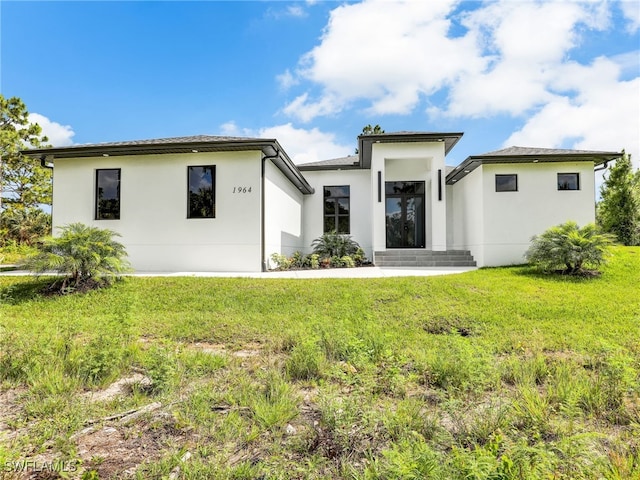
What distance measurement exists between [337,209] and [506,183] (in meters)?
6.68

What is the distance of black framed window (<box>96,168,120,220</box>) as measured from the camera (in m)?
10.5

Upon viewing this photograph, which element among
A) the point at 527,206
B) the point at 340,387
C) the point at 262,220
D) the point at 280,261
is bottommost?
the point at 340,387

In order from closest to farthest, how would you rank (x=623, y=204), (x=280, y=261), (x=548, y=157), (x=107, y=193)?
(x=548, y=157), (x=107, y=193), (x=280, y=261), (x=623, y=204)

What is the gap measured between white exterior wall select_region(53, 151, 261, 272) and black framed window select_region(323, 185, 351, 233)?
5424mm

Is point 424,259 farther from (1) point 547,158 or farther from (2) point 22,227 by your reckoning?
(2) point 22,227

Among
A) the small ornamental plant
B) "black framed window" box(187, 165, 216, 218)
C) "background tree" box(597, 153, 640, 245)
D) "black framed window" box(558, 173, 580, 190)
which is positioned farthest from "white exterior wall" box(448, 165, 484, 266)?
"black framed window" box(187, 165, 216, 218)

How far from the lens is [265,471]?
188 cm

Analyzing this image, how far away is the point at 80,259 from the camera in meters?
6.82

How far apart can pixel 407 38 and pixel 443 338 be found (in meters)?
6.91

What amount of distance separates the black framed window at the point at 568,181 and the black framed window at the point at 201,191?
441 inches

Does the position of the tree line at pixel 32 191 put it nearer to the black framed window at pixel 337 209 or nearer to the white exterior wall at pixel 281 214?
the black framed window at pixel 337 209

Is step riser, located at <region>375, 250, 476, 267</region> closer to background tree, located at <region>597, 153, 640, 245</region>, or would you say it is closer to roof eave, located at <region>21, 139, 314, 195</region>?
roof eave, located at <region>21, 139, 314, 195</region>

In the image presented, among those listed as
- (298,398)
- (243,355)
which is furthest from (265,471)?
(243,355)

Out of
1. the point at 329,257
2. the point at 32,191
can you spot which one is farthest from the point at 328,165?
the point at 32,191
